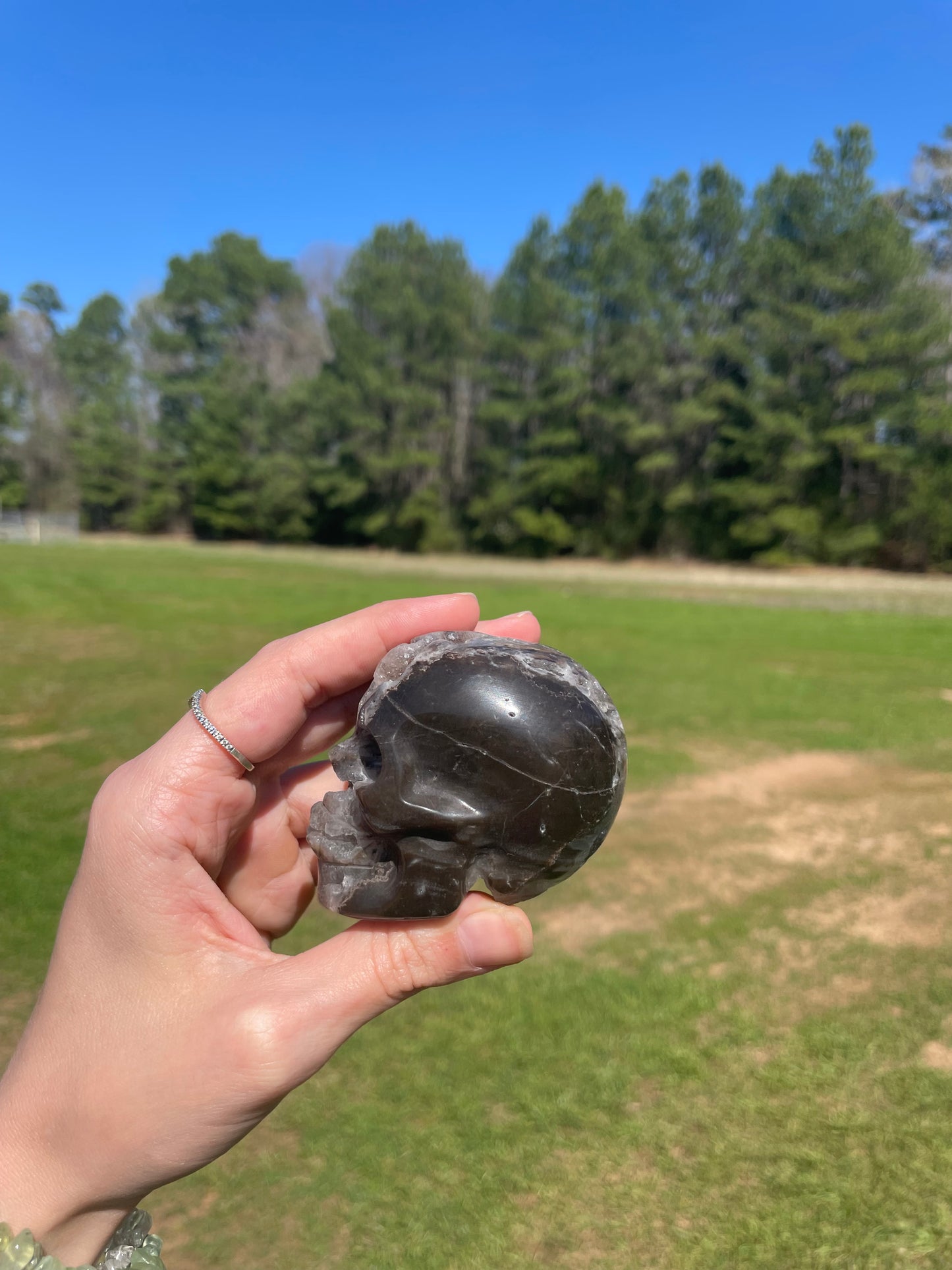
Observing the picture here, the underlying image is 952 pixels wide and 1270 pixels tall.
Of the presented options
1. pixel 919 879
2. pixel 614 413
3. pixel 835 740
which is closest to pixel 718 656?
pixel 835 740

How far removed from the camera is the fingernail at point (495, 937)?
1917 mm

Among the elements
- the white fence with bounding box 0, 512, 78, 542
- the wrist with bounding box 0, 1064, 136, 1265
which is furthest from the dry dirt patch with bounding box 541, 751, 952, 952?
the white fence with bounding box 0, 512, 78, 542

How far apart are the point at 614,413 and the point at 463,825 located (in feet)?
123

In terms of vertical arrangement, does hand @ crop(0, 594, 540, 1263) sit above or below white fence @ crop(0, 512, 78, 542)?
above

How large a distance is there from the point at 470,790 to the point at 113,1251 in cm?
134

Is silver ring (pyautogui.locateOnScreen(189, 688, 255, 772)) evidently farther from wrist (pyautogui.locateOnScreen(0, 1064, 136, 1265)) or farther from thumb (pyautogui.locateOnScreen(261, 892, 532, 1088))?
wrist (pyautogui.locateOnScreen(0, 1064, 136, 1265))

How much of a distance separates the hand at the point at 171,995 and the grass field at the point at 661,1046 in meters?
0.14

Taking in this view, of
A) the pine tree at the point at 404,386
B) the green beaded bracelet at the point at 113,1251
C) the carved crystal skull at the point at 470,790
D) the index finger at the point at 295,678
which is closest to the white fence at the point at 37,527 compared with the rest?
the pine tree at the point at 404,386

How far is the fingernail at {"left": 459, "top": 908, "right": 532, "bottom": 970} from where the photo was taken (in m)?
1.92

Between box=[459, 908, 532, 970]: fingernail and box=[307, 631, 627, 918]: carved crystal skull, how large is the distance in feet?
0.21

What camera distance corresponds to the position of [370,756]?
2174mm

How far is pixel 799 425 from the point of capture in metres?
32.7

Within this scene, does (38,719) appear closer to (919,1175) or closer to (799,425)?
(919,1175)

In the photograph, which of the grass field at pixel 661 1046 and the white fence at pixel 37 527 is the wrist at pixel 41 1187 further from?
the white fence at pixel 37 527
